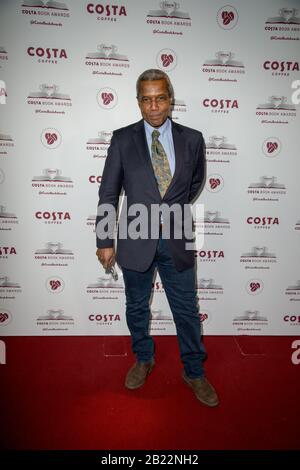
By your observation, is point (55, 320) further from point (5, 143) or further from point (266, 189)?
point (266, 189)

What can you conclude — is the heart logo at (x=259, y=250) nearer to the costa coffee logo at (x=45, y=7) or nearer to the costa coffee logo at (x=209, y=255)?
the costa coffee logo at (x=209, y=255)

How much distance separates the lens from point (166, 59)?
8.32 ft

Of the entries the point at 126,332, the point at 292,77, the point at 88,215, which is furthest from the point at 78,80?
the point at 126,332

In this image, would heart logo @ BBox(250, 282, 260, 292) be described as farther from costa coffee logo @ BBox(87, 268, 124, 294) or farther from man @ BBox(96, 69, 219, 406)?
costa coffee logo @ BBox(87, 268, 124, 294)

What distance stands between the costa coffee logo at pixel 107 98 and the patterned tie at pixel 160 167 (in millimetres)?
600

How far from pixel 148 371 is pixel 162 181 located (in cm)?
131

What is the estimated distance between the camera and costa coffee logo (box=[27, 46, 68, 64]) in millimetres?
2512

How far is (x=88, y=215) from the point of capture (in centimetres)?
283

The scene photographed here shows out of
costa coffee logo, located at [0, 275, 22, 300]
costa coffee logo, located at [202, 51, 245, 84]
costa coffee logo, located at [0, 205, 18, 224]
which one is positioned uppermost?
costa coffee logo, located at [202, 51, 245, 84]

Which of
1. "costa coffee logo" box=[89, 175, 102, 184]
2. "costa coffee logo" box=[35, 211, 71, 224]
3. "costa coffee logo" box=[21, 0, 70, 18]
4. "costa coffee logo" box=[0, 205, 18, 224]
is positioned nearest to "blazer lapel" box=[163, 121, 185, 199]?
"costa coffee logo" box=[89, 175, 102, 184]

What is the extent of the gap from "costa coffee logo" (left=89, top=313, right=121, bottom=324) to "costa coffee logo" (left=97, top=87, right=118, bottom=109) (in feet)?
5.20

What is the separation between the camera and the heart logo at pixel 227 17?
98.3 inches

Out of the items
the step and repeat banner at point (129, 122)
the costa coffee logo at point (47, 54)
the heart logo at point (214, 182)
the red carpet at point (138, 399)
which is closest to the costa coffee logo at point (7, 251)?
the step and repeat banner at point (129, 122)
